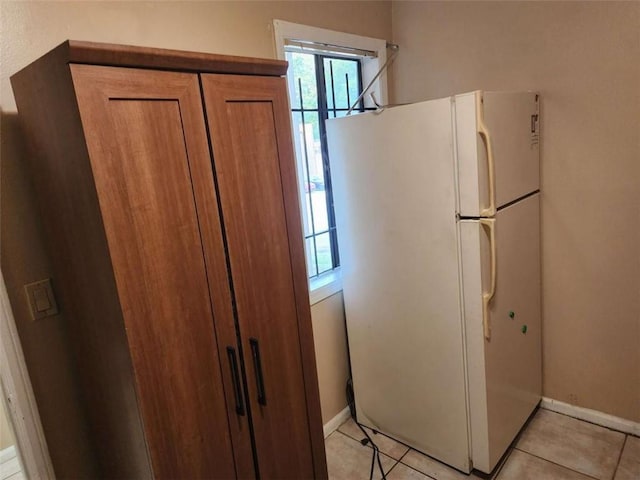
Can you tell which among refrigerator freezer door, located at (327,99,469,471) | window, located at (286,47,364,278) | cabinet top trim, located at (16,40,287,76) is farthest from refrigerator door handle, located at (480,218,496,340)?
cabinet top trim, located at (16,40,287,76)

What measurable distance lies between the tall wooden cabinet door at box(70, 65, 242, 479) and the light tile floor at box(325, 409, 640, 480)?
3.93 feet

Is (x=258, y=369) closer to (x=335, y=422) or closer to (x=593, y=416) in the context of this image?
(x=335, y=422)

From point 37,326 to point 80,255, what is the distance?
409mm

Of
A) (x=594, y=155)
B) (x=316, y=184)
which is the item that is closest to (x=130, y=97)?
(x=316, y=184)

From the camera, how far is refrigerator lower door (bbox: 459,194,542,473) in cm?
181

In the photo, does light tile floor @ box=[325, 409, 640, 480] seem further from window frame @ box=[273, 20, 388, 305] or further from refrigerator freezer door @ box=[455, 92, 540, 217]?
refrigerator freezer door @ box=[455, 92, 540, 217]

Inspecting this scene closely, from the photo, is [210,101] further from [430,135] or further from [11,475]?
[11,475]

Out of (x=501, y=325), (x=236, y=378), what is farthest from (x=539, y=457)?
(x=236, y=378)

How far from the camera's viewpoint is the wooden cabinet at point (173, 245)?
103cm

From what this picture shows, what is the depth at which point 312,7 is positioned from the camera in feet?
6.95

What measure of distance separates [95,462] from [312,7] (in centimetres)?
222

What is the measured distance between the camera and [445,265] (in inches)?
74.4

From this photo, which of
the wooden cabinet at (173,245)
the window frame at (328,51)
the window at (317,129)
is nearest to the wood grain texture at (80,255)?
the wooden cabinet at (173,245)

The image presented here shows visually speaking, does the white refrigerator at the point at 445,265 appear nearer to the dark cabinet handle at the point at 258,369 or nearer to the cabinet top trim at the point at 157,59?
the cabinet top trim at the point at 157,59
